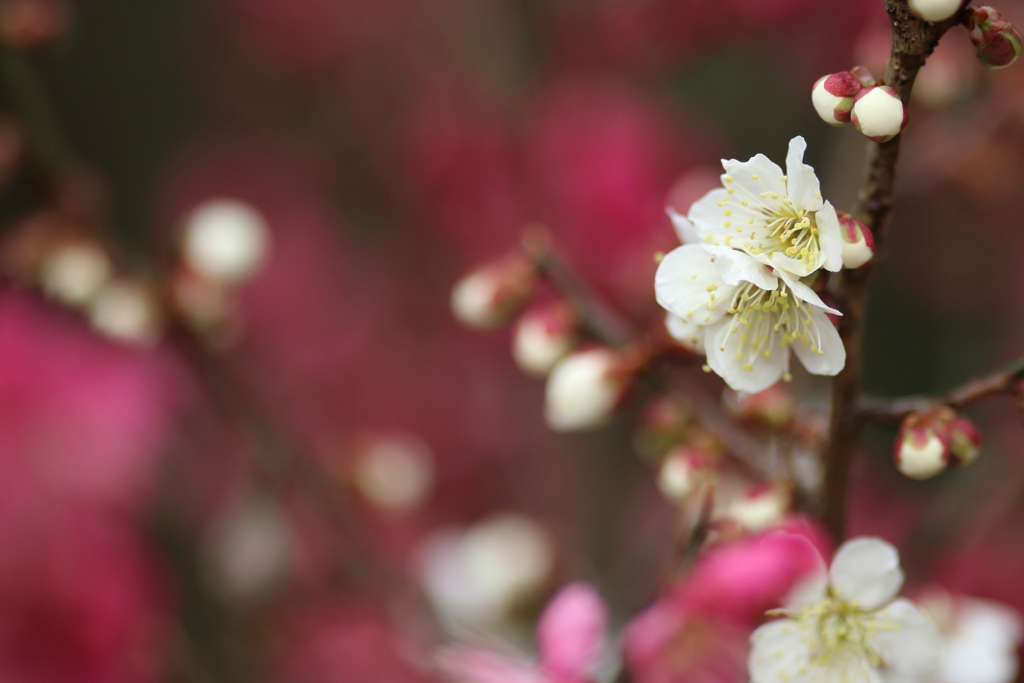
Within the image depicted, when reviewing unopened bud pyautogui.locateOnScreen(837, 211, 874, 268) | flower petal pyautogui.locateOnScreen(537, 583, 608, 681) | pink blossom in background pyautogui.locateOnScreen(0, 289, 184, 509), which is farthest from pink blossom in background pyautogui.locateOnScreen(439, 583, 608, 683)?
pink blossom in background pyautogui.locateOnScreen(0, 289, 184, 509)

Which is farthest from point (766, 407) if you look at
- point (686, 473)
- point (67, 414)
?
point (67, 414)

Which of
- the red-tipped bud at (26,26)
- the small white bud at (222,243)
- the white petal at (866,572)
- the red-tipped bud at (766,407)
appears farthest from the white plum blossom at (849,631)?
the red-tipped bud at (26,26)

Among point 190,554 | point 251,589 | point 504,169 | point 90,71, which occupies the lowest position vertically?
point 190,554

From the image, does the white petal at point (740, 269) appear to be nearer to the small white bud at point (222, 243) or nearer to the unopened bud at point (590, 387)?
the unopened bud at point (590, 387)

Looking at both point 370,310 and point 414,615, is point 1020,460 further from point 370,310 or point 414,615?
point 370,310

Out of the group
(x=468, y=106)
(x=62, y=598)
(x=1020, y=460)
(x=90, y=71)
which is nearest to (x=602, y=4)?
(x=468, y=106)

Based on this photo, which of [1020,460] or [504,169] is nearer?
[1020,460]

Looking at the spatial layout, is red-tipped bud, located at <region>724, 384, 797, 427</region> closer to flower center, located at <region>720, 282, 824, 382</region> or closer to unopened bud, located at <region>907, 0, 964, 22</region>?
flower center, located at <region>720, 282, 824, 382</region>
